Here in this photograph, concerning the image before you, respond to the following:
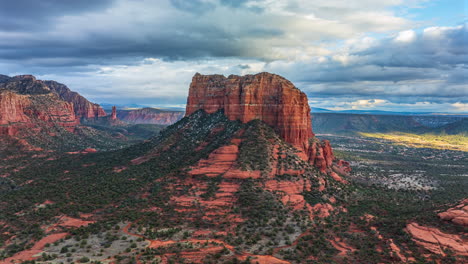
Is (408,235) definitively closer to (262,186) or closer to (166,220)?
(262,186)

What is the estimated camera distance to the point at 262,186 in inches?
2549

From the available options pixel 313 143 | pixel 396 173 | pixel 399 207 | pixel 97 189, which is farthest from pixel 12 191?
pixel 396 173

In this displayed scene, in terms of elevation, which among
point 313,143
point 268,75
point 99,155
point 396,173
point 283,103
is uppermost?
point 268,75

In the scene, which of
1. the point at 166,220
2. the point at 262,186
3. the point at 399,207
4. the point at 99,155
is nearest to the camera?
the point at 166,220

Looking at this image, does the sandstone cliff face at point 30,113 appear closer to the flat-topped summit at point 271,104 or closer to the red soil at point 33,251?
the flat-topped summit at point 271,104

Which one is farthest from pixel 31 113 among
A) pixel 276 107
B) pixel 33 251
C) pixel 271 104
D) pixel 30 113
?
pixel 276 107

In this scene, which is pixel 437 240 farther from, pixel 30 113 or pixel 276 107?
pixel 30 113

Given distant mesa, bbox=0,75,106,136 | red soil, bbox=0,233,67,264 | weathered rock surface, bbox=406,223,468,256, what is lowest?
red soil, bbox=0,233,67,264

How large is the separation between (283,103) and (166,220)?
46.4 meters

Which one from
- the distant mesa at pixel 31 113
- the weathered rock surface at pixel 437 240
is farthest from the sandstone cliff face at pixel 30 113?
the weathered rock surface at pixel 437 240

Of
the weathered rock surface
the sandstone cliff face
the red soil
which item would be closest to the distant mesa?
the sandstone cliff face

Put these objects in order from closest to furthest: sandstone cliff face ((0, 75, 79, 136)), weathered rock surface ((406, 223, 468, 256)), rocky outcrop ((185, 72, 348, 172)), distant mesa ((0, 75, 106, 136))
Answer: weathered rock surface ((406, 223, 468, 256)) → rocky outcrop ((185, 72, 348, 172)) → sandstone cliff face ((0, 75, 79, 136)) → distant mesa ((0, 75, 106, 136))

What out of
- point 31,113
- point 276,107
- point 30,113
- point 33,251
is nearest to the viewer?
point 33,251

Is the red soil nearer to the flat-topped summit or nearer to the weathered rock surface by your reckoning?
the flat-topped summit
